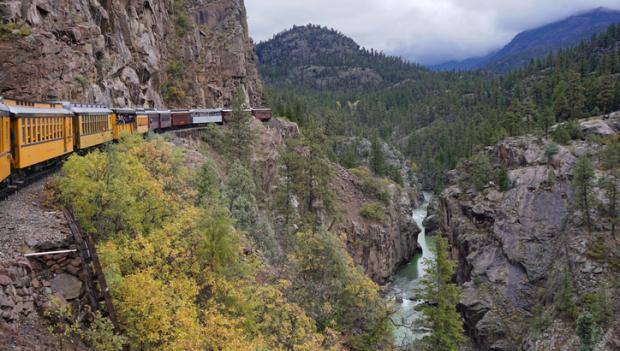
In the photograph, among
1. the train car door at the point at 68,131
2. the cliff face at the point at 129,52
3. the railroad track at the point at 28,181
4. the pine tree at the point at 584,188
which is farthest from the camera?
the pine tree at the point at 584,188

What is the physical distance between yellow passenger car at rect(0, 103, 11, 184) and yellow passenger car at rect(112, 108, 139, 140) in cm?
1676

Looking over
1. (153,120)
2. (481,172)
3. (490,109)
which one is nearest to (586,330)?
(481,172)

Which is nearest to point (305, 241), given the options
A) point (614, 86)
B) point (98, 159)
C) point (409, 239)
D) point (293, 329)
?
point (293, 329)

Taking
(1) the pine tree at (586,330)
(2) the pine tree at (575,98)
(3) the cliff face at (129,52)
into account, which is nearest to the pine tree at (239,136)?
(3) the cliff face at (129,52)

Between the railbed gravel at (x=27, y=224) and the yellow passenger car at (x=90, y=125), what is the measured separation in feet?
27.6

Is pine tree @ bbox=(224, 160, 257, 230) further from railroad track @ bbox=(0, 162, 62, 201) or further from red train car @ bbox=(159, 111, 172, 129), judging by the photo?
red train car @ bbox=(159, 111, 172, 129)

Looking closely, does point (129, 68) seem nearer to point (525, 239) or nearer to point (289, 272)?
point (289, 272)

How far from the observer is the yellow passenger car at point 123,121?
115 feet

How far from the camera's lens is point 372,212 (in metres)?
62.2

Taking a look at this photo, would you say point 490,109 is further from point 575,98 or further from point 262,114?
point 262,114

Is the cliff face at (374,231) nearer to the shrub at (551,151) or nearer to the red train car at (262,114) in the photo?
the red train car at (262,114)

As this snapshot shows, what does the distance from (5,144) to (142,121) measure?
2332 cm

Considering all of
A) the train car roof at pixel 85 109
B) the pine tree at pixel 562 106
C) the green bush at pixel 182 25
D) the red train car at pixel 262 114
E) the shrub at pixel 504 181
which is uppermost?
the green bush at pixel 182 25

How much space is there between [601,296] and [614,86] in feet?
200
